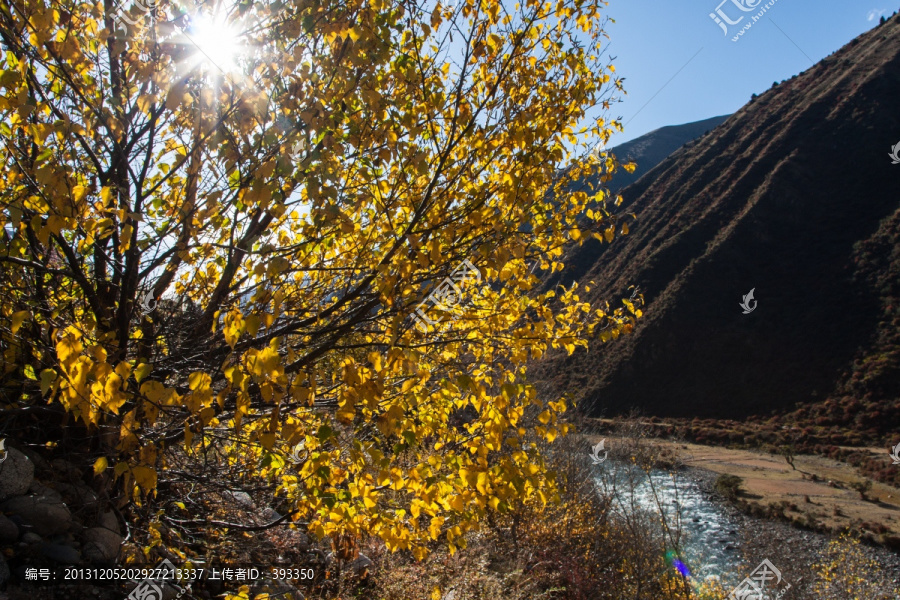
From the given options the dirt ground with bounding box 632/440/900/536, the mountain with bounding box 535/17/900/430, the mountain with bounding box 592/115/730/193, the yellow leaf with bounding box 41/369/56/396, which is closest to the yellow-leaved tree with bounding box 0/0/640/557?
the yellow leaf with bounding box 41/369/56/396

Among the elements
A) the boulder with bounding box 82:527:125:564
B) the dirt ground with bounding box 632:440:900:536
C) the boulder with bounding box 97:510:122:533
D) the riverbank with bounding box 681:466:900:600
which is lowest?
the dirt ground with bounding box 632:440:900:536

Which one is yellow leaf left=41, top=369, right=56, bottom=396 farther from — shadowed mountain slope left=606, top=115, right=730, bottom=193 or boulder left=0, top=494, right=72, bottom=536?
shadowed mountain slope left=606, top=115, right=730, bottom=193

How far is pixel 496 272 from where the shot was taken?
2424 mm

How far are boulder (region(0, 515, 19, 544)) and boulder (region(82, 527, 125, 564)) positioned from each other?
0.34 m

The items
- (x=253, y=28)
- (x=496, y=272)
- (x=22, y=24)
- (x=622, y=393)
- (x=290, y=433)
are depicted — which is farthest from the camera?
(x=622, y=393)

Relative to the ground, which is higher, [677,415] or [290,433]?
[290,433]

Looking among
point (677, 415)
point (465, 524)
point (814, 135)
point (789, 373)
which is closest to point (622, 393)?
point (677, 415)

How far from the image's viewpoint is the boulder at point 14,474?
2799mm

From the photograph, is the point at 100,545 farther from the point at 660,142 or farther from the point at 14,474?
the point at 660,142

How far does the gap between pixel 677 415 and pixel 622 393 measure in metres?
4.36

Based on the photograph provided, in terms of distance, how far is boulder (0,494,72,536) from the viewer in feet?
9.21

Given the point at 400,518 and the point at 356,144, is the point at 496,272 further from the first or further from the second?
the point at 400,518

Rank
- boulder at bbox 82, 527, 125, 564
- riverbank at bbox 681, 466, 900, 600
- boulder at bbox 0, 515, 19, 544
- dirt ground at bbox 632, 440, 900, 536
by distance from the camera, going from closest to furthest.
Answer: boulder at bbox 0, 515, 19, 544 < boulder at bbox 82, 527, 125, 564 < riverbank at bbox 681, 466, 900, 600 < dirt ground at bbox 632, 440, 900, 536

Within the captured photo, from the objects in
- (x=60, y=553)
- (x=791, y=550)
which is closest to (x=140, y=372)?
(x=60, y=553)
